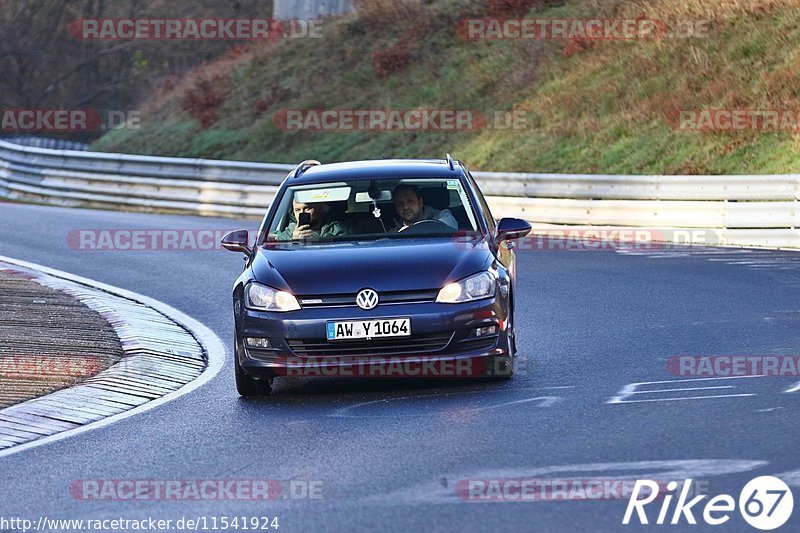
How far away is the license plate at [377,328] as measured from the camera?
961 centimetres

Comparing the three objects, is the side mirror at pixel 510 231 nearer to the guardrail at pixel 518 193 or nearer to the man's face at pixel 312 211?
the man's face at pixel 312 211

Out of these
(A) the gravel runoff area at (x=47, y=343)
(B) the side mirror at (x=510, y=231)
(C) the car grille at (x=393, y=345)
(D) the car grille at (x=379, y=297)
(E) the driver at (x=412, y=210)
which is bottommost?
(A) the gravel runoff area at (x=47, y=343)

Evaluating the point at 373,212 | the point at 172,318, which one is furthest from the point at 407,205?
the point at 172,318

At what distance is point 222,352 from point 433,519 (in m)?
6.46

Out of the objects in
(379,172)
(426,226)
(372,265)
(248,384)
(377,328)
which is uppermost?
(379,172)

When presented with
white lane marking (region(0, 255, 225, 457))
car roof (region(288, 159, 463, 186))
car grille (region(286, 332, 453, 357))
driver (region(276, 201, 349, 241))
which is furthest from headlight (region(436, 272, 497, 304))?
white lane marking (region(0, 255, 225, 457))

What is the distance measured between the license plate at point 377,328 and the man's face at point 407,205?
5.09ft

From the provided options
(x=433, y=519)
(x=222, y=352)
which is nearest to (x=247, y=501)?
(x=433, y=519)

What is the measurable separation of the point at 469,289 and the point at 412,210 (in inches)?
54.1

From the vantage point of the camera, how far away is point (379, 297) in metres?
9.66

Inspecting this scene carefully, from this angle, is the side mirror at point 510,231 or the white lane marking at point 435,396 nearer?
the white lane marking at point 435,396

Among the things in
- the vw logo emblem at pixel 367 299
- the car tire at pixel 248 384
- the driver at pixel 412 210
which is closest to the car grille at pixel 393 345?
the vw logo emblem at pixel 367 299

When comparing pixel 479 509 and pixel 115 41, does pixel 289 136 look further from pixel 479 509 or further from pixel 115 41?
pixel 479 509

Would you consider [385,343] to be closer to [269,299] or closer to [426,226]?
[269,299]
